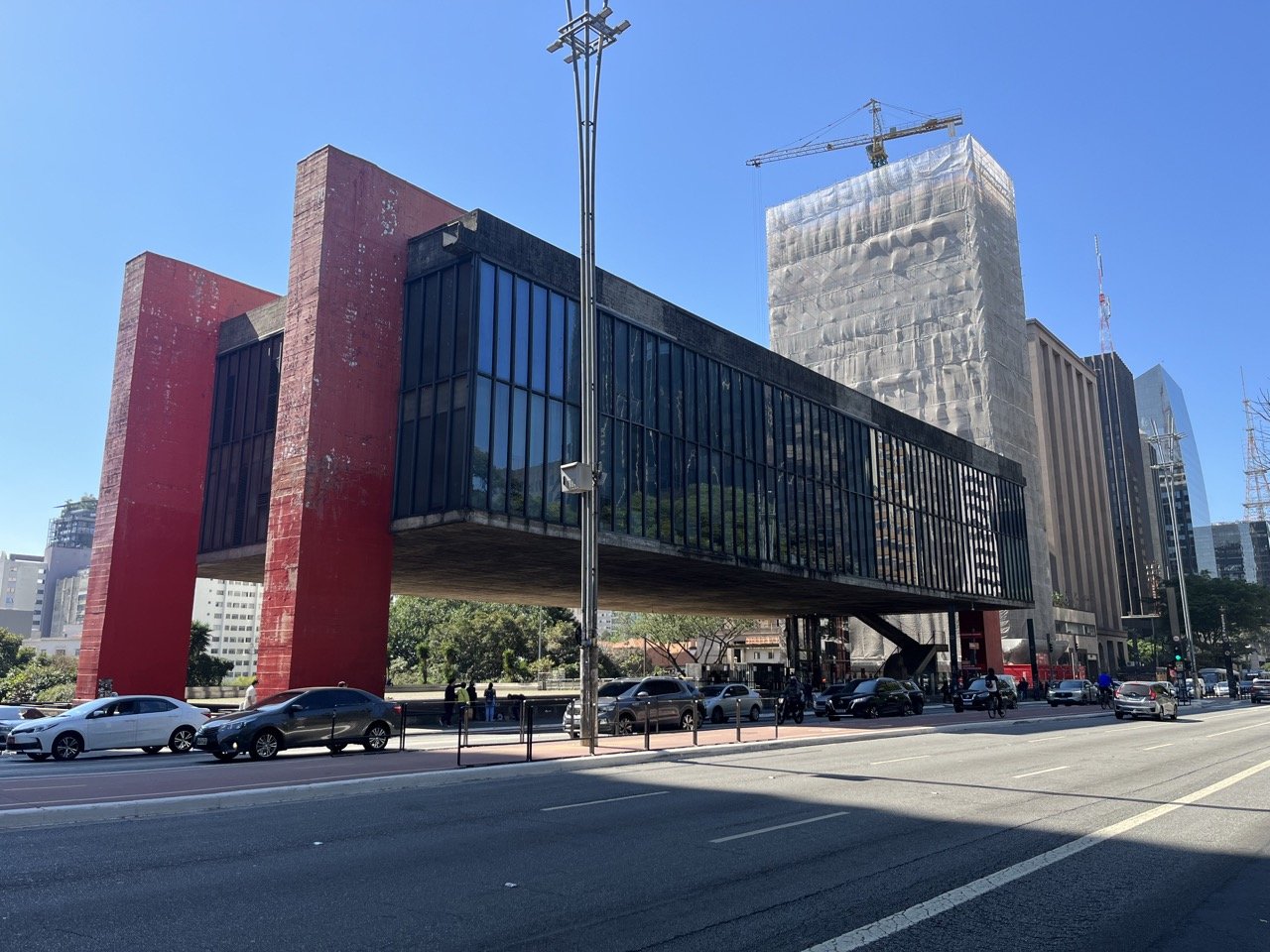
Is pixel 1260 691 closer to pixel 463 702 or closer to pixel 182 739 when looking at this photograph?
pixel 463 702

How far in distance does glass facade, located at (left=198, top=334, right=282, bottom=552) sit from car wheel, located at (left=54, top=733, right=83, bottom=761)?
48.0ft

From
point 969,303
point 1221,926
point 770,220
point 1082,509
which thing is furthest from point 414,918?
point 1082,509

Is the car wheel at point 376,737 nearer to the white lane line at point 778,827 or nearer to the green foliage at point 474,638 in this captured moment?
the white lane line at point 778,827

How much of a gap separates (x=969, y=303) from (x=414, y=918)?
88468 mm

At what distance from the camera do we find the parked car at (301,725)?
19.2 metres

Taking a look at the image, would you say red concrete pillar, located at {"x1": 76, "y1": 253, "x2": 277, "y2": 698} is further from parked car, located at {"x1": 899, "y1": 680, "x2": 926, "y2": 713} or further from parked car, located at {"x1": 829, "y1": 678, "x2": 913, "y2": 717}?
parked car, located at {"x1": 899, "y1": 680, "x2": 926, "y2": 713}

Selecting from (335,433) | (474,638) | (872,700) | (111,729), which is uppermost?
(335,433)

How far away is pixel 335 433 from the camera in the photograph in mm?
29547

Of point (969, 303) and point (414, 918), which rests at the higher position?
point (969, 303)

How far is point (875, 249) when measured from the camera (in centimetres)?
9162

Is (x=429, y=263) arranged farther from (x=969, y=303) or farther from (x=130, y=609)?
(x=969, y=303)

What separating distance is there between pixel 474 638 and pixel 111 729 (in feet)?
221

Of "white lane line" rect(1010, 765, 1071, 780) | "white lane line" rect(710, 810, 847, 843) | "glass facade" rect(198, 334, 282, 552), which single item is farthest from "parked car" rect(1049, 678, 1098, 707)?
"white lane line" rect(710, 810, 847, 843)

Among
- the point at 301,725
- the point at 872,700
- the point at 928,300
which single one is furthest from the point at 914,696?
the point at 928,300
